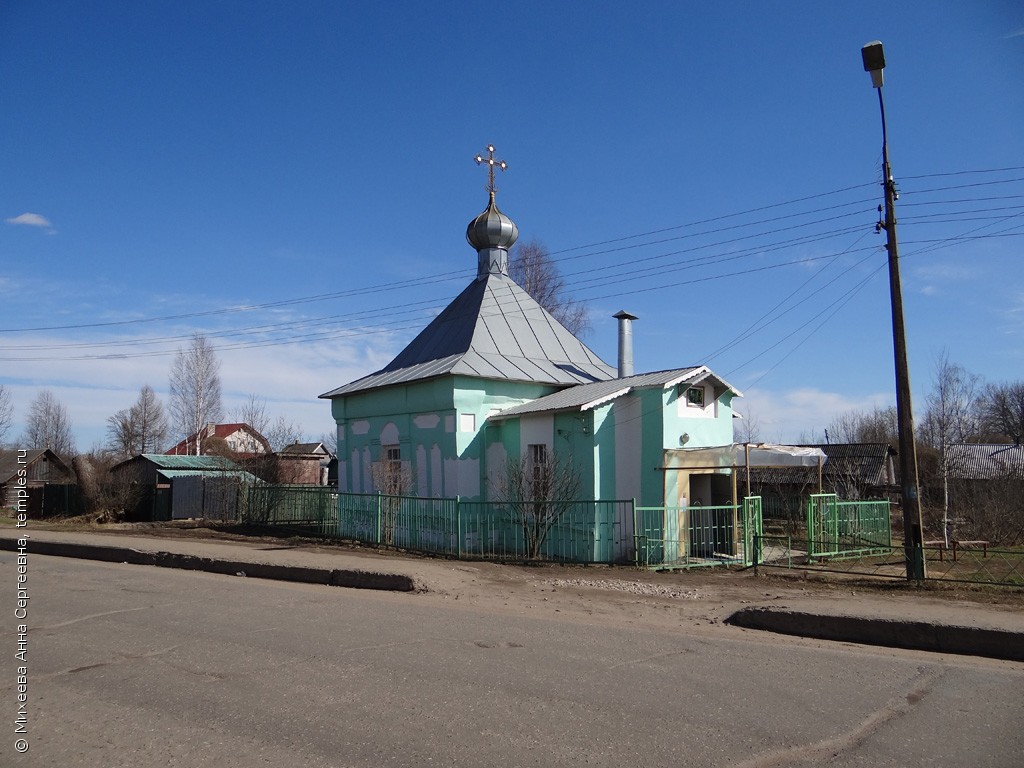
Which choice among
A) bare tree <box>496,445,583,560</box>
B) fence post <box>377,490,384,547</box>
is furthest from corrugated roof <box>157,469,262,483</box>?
bare tree <box>496,445,583,560</box>

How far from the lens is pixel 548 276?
36.7 m

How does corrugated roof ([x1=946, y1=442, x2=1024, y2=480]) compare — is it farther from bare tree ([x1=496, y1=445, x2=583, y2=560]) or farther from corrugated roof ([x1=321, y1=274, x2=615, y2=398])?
bare tree ([x1=496, y1=445, x2=583, y2=560])

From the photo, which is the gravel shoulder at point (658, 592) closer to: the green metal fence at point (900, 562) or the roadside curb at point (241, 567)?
the roadside curb at point (241, 567)

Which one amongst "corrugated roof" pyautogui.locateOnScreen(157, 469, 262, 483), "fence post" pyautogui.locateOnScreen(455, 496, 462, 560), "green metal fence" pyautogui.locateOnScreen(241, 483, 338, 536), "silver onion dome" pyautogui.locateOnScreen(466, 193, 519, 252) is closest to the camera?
"fence post" pyautogui.locateOnScreen(455, 496, 462, 560)

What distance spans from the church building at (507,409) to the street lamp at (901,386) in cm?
483

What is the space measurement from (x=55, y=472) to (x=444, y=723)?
45210 millimetres

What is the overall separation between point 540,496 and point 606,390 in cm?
301

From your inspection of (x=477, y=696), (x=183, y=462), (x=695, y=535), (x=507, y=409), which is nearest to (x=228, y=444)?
(x=183, y=462)

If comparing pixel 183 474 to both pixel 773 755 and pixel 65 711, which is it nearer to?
pixel 65 711

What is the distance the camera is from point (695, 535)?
1658cm

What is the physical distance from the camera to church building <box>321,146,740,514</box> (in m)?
16.7

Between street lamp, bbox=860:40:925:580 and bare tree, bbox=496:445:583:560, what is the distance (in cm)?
596

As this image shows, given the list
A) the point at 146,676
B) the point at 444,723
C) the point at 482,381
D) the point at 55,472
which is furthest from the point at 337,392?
the point at 55,472

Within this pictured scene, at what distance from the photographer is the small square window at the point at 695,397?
681 inches
